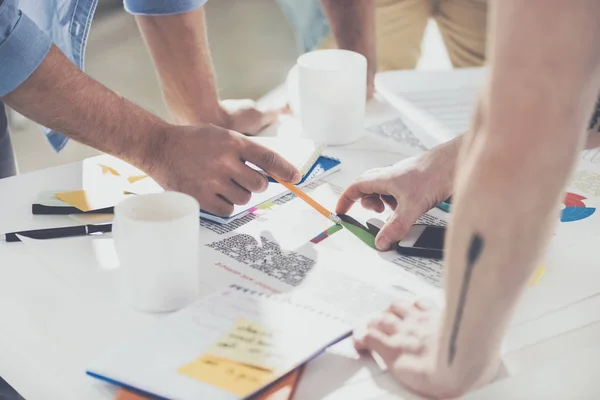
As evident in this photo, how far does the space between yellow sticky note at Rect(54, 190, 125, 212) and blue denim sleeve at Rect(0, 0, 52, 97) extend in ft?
0.51

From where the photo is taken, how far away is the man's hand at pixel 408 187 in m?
0.80

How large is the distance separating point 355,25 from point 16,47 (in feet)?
2.19

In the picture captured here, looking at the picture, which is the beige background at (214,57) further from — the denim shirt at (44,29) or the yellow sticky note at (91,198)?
the yellow sticky note at (91,198)

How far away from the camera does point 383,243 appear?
0.78 metres

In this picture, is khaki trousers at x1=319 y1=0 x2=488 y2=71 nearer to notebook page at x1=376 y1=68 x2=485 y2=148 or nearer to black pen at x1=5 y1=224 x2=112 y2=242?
notebook page at x1=376 y1=68 x2=485 y2=148

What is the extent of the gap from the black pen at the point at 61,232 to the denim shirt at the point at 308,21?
76 cm

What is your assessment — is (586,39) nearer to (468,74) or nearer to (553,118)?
(553,118)

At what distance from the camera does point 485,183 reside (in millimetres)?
468

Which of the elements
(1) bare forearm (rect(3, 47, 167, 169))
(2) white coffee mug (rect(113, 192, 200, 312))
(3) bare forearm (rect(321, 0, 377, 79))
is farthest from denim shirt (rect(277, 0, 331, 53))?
(2) white coffee mug (rect(113, 192, 200, 312))

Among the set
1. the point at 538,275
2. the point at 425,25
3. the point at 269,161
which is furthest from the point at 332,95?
the point at 425,25

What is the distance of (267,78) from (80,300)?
2284 millimetres

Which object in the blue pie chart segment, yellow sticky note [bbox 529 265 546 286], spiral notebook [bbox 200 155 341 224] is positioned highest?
spiral notebook [bbox 200 155 341 224]

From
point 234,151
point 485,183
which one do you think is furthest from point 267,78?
point 485,183

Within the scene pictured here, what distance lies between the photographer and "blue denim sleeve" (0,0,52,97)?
0.83 meters
